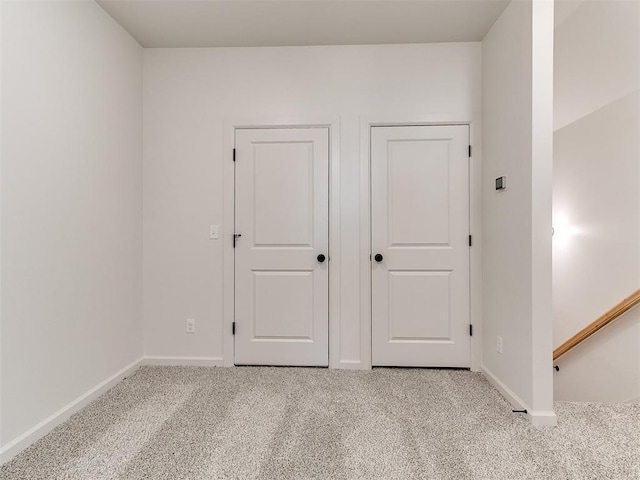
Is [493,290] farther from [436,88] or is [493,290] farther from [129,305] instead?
[129,305]

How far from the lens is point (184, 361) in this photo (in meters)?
2.76

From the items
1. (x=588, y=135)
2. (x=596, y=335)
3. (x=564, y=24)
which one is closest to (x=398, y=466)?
(x=596, y=335)

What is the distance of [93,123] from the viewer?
2.21 meters

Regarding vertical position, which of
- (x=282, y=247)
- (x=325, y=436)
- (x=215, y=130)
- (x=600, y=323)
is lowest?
(x=325, y=436)

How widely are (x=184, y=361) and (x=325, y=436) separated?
1.49 m

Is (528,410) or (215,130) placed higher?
(215,130)

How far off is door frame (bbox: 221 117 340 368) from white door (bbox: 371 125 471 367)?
0.29 m

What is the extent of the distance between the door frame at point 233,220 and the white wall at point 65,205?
0.68 meters

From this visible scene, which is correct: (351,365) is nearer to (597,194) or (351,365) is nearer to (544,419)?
(544,419)

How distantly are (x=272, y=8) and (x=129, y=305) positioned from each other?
7.65 ft

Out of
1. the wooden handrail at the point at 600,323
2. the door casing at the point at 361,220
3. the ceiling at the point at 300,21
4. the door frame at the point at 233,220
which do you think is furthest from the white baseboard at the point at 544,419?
the ceiling at the point at 300,21

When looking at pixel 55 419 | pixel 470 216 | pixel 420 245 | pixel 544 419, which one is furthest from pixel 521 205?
pixel 55 419

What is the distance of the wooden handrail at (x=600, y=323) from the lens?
238 centimetres

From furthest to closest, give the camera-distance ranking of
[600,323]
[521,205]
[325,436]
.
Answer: [600,323], [521,205], [325,436]
